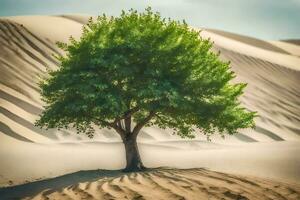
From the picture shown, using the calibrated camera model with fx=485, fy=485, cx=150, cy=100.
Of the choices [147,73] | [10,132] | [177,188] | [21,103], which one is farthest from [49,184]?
[21,103]

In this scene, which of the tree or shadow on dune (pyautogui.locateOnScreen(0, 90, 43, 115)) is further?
shadow on dune (pyautogui.locateOnScreen(0, 90, 43, 115))

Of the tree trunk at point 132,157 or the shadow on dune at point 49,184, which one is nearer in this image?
the shadow on dune at point 49,184

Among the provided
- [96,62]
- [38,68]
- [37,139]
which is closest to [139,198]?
[96,62]

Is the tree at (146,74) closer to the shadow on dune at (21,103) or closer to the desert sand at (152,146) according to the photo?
the desert sand at (152,146)

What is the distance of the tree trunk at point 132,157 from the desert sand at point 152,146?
773 mm

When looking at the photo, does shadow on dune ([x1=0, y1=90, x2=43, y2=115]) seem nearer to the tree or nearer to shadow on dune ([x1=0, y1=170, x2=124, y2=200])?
the tree

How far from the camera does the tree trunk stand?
43.0 feet

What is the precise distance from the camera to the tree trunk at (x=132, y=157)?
13.1 metres

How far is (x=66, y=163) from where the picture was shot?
1576cm

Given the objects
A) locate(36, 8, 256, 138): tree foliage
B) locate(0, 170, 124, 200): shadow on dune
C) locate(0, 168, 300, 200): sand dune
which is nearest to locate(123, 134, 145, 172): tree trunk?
locate(0, 170, 124, 200): shadow on dune

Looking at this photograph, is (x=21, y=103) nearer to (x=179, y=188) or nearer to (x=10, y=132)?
(x=10, y=132)

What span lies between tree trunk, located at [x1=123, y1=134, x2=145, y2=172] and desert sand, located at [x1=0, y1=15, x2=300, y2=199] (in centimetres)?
77

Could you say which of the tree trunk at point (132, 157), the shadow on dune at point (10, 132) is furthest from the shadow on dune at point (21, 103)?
the tree trunk at point (132, 157)

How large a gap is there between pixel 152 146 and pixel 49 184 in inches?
460
